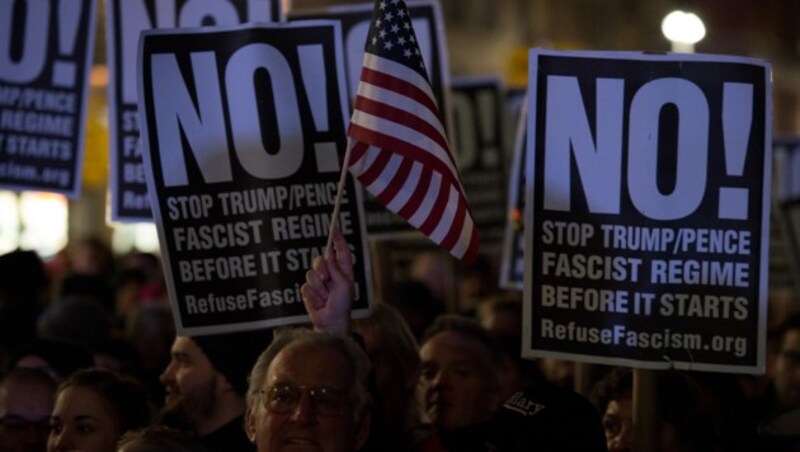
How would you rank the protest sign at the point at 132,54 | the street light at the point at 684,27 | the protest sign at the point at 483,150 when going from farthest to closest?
1. the protest sign at the point at 483,150
2. the protest sign at the point at 132,54
3. the street light at the point at 684,27

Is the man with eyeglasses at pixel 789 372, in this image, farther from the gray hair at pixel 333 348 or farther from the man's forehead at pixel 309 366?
the man's forehead at pixel 309 366

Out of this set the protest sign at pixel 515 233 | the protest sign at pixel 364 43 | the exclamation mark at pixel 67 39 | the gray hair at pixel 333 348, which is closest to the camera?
the gray hair at pixel 333 348

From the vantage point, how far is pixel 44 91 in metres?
9.12

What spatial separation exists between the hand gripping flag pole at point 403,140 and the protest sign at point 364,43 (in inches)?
115

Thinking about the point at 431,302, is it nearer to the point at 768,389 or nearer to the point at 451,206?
the point at 768,389

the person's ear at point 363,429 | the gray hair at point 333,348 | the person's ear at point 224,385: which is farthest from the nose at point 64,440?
the person's ear at point 363,429

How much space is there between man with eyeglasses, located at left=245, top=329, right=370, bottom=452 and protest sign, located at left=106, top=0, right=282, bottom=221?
2531 millimetres

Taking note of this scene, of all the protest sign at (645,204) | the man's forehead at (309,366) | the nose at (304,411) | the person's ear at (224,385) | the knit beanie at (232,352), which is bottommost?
the person's ear at (224,385)

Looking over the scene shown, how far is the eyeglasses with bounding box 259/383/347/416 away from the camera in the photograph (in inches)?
235

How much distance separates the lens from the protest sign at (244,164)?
7188 millimetres

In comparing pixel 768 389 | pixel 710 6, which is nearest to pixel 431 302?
pixel 768 389

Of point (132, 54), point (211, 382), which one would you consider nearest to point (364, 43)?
point (132, 54)

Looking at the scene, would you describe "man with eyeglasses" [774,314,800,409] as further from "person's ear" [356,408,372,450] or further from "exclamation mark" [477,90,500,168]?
"person's ear" [356,408,372,450]

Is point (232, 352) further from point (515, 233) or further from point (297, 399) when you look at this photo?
point (515, 233)
